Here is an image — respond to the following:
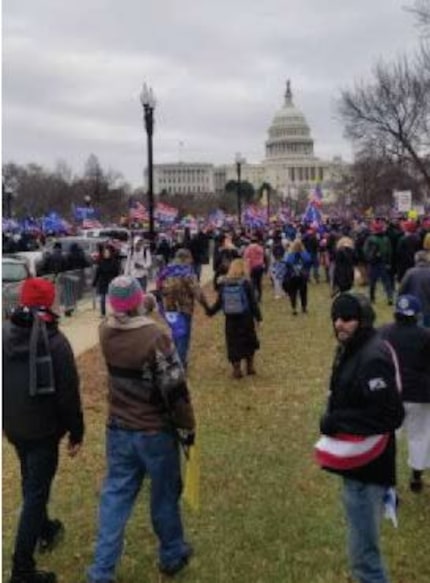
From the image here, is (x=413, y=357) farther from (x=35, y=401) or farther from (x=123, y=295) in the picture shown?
(x=35, y=401)

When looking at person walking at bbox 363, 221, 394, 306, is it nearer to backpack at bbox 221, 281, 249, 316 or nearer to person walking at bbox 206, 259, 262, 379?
person walking at bbox 206, 259, 262, 379

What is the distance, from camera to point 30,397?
6266mm

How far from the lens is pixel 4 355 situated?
6.33 m

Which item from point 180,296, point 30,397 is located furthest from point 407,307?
point 180,296

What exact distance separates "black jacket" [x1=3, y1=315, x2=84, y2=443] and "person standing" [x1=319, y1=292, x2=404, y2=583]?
1642 millimetres

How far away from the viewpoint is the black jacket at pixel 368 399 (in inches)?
215

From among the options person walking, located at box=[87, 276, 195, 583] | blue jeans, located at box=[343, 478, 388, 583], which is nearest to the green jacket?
person walking, located at box=[87, 276, 195, 583]

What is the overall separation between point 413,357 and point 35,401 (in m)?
3.18

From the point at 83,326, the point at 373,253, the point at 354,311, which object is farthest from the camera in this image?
the point at 373,253

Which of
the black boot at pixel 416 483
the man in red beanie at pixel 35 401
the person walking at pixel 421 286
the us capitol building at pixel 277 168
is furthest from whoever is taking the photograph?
the us capitol building at pixel 277 168

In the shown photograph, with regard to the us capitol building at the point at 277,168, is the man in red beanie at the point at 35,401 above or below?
below

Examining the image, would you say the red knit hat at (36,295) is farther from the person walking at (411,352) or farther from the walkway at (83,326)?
the walkway at (83,326)

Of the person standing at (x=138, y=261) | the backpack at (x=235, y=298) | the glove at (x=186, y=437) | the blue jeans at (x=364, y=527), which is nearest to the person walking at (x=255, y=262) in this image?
the person standing at (x=138, y=261)

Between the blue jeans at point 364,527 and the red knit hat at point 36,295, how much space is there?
7.04 ft
